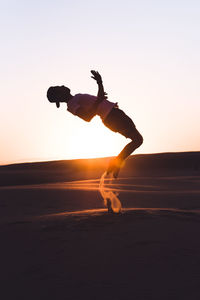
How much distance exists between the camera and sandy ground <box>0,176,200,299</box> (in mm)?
4152

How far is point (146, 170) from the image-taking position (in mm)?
38438

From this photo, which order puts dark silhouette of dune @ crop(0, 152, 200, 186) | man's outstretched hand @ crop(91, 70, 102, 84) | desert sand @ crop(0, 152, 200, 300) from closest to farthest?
desert sand @ crop(0, 152, 200, 300), man's outstretched hand @ crop(91, 70, 102, 84), dark silhouette of dune @ crop(0, 152, 200, 186)

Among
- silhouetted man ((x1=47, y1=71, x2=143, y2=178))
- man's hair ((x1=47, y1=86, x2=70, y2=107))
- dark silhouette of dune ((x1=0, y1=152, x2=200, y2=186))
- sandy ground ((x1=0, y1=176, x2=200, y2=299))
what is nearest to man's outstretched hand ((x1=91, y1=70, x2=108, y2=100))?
silhouetted man ((x1=47, y1=71, x2=143, y2=178))

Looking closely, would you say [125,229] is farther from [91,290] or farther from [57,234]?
[91,290]

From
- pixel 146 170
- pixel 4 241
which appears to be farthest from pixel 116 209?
pixel 146 170

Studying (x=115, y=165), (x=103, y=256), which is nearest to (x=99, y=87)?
(x=115, y=165)

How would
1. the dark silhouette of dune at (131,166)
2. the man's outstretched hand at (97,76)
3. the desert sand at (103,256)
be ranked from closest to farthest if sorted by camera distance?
1. the desert sand at (103,256)
2. the man's outstretched hand at (97,76)
3. the dark silhouette of dune at (131,166)

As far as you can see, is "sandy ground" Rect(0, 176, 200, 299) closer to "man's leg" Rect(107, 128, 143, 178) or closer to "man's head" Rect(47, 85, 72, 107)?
"man's leg" Rect(107, 128, 143, 178)

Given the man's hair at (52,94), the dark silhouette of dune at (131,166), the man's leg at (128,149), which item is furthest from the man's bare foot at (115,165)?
the dark silhouette of dune at (131,166)

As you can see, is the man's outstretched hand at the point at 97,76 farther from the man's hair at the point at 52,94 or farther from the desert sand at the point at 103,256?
the desert sand at the point at 103,256

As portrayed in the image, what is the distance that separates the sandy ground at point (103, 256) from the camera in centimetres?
415

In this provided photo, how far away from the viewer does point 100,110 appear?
19.5ft

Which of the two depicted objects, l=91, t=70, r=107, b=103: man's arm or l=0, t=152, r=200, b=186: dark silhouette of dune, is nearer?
l=91, t=70, r=107, b=103: man's arm

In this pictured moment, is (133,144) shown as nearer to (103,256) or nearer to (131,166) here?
(103,256)
